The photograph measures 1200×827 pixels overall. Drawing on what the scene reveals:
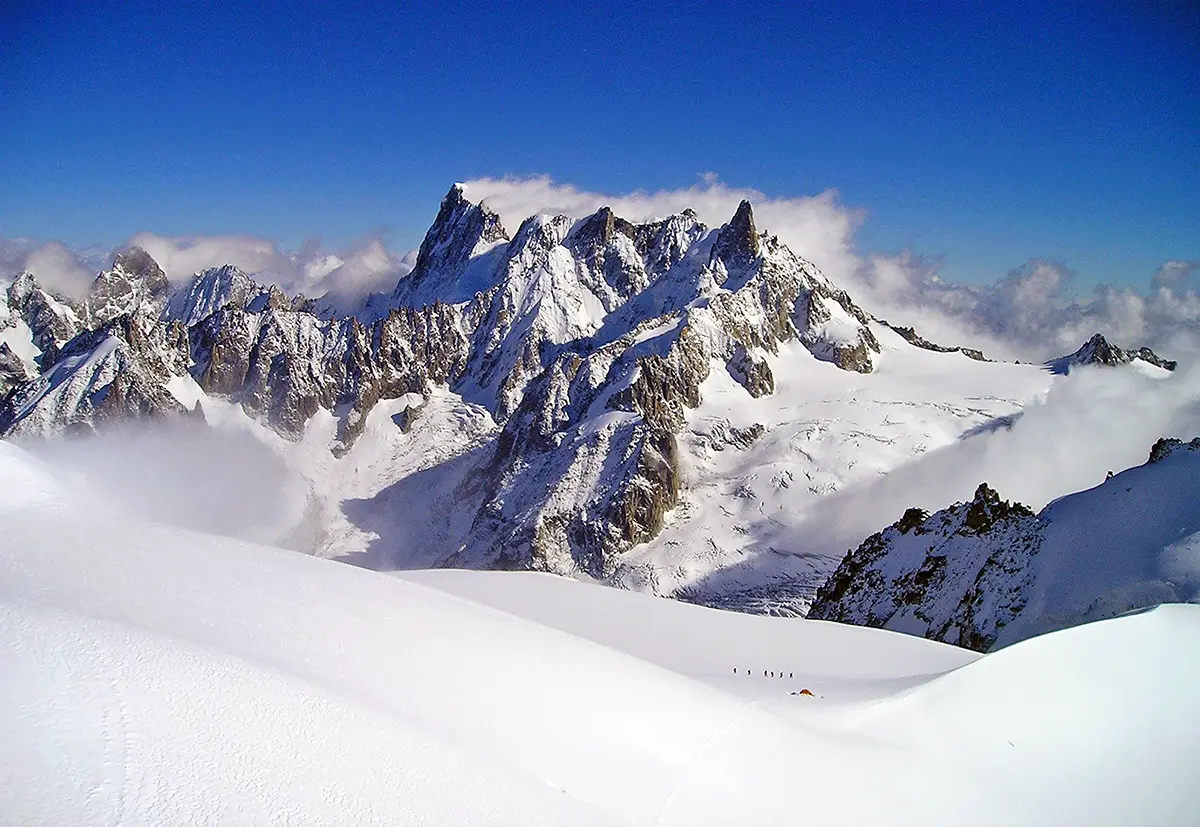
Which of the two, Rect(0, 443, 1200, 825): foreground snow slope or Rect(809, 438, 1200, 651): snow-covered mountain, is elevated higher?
Rect(809, 438, 1200, 651): snow-covered mountain

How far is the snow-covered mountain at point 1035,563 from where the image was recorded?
3747cm

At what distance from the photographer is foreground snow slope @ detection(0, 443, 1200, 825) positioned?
25.7 feet

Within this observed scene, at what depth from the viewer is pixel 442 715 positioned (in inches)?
442

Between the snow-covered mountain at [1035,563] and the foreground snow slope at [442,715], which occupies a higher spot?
the snow-covered mountain at [1035,563]

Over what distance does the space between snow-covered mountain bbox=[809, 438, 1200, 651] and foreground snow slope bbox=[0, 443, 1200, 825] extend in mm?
20121

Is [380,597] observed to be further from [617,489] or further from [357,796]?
[617,489]

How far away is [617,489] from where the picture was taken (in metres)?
144

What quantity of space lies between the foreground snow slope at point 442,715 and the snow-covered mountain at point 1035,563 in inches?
792

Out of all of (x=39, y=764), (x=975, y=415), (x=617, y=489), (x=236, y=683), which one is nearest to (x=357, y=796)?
(x=236, y=683)

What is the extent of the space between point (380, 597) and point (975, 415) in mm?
174870

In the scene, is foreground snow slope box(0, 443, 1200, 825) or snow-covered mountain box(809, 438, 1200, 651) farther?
snow-covered mountain box(809, 438, 1200, 651)

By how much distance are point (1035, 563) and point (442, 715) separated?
4796cm

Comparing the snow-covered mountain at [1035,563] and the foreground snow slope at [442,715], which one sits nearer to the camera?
the foreground snow slope at [442,715]

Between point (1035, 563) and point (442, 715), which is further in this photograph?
point (1035, 563)
